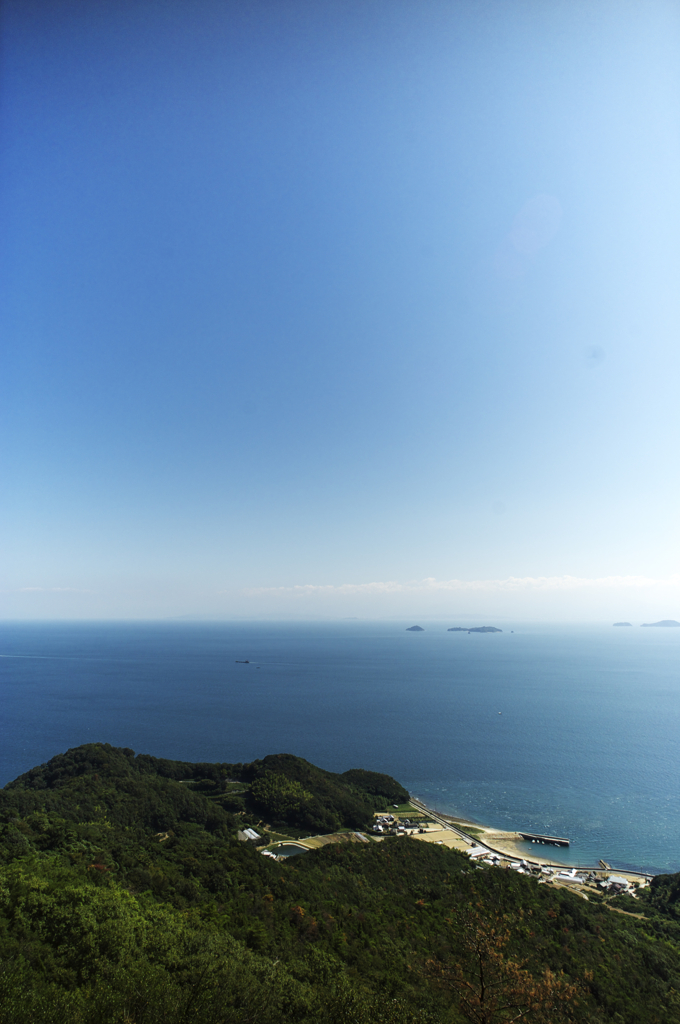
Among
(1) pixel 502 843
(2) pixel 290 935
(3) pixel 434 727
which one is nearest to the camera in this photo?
(2) pixel 290 935

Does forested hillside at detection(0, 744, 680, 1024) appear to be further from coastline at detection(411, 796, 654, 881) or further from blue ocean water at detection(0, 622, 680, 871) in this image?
blue ocean water at detection(0, 622, 680, 871)

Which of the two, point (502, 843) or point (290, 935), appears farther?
point (502, 843)

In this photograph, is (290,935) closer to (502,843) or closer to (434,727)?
(502,843)

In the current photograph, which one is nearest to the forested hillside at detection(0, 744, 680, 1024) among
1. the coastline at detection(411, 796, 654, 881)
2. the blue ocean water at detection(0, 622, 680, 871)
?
the coastline at detection(411, 796, 654, 881)

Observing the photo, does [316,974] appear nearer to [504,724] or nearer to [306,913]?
[306,913]

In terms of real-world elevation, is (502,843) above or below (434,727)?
above

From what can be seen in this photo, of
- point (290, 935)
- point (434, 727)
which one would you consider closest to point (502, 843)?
point (290, 935)
